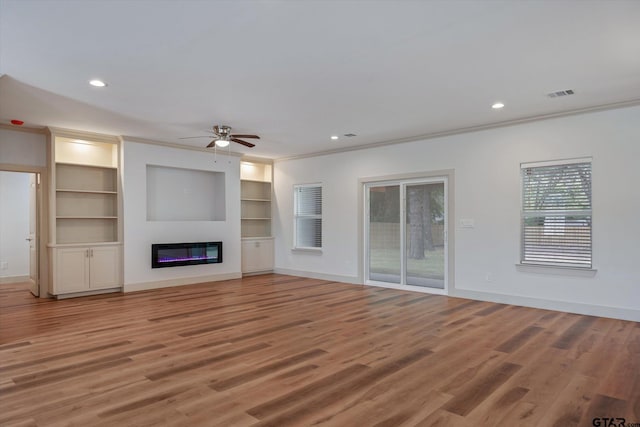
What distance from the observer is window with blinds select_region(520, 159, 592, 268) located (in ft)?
17.0

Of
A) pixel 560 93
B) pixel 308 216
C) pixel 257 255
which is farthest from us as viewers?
pixel 257 255

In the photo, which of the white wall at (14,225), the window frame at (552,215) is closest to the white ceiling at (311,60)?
the window frame at (552,215)

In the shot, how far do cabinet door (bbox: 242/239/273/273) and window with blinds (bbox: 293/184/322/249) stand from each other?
0.77 m

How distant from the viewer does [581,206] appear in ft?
17.1

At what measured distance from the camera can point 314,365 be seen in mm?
3332

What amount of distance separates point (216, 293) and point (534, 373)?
5006 mm

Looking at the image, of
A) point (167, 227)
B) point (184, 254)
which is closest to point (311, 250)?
point (184, 254)

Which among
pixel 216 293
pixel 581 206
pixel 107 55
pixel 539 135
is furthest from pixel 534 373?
pixel 216 293

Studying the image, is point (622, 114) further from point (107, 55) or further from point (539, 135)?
point (107, 55)

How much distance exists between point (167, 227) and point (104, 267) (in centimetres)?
127

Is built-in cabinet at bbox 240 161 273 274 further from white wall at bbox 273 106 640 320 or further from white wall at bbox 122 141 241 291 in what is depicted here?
white wall at bbox 273 106 640 320

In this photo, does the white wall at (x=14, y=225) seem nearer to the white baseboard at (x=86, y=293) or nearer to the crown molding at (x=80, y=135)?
the white baseboard at (x=86, y=293)

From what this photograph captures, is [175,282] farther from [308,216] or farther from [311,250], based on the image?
[308,216]

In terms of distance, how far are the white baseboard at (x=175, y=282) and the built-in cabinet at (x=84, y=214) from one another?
0.22m
